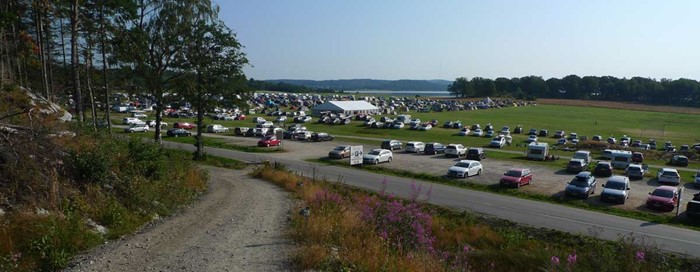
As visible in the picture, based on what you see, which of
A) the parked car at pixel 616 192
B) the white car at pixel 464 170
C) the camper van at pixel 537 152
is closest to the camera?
the parked car at pixel 616 192

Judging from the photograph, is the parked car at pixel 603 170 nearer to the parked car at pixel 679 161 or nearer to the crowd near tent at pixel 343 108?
the parked car at pixel 679 161

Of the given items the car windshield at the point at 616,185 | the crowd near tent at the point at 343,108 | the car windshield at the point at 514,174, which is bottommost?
the car windshield at the point at 514,174

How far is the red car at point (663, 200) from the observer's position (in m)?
24.8

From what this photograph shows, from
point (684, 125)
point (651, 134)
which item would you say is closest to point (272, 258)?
point (651, 134)

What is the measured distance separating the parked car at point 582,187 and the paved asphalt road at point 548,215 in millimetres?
2987

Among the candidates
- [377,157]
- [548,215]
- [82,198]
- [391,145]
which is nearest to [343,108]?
[391,145]

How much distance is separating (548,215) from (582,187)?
6.54 meters

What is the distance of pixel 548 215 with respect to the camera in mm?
23000

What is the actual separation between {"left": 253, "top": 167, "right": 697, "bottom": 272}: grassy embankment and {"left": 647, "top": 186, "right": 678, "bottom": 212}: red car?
9.83m

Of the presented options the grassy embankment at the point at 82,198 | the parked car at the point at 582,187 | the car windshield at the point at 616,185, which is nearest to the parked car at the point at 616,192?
the car windshield at the point at 616,185

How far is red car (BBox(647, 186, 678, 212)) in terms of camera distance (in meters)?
24.8

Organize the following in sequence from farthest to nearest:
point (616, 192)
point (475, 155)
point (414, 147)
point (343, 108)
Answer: point (343, 108), point (414, 147), point (475, 155), point (616, 192)

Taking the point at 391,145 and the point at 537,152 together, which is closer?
the point at 537,152

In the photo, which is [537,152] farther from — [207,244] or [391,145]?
[207,244]
